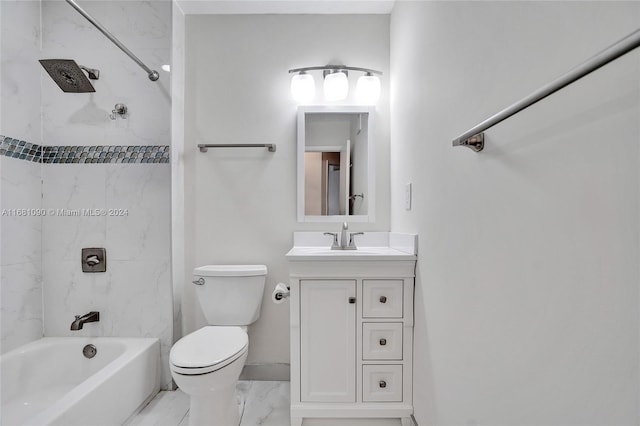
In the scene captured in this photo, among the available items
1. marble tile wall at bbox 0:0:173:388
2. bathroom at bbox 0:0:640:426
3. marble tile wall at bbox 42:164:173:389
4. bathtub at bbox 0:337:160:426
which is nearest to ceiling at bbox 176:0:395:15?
bathroom at bbox 0:0:640:426

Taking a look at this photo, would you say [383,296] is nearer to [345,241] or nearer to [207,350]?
[345,241]

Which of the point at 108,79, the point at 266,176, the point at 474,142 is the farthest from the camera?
the point at 266,176

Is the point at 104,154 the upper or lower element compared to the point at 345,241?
upper

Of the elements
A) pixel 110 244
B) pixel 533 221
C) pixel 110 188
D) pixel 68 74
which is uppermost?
pixel 68 74

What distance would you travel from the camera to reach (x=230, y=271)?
186 centimetres

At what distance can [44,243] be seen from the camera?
1.97 metres

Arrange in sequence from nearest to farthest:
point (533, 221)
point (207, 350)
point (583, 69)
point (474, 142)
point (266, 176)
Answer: point (583, 69), point (533, 221), point (474, 142), point (207, 350), point (266, 176)

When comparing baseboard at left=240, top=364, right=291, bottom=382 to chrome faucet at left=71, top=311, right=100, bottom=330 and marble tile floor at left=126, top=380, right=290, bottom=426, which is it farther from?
chrome faucet at left=71, top=311, right=100, bottom=330

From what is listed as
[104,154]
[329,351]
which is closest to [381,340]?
[329,351]

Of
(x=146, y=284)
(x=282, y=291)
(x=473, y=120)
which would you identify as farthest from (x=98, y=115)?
(x=473, y=120)

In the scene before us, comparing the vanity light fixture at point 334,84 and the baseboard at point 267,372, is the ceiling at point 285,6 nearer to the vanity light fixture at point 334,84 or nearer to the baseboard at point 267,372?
the vanity light fixture at point 334,84

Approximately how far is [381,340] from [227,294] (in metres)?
0.91

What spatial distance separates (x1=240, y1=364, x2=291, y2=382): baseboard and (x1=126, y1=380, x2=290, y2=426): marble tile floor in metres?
0.05

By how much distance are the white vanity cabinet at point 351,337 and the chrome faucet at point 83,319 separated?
1313 mm
